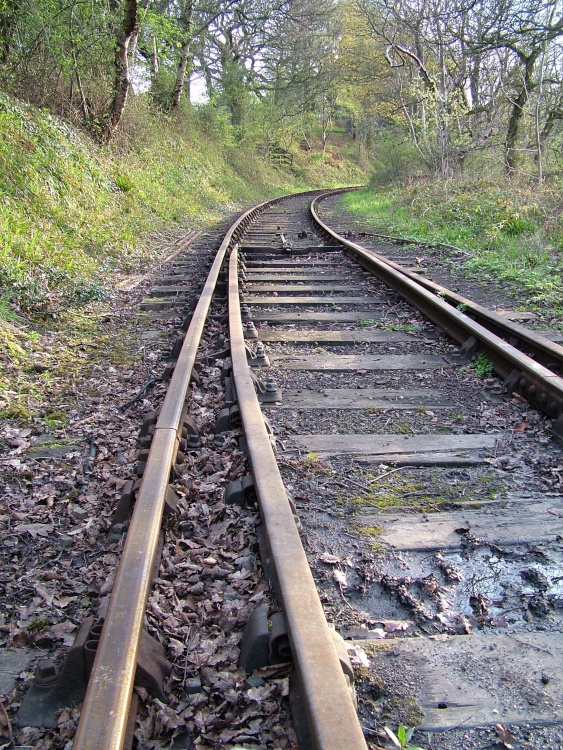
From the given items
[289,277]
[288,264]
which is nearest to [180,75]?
[288,264]

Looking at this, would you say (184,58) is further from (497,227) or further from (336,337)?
(336,337)

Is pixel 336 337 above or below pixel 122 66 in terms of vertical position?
below

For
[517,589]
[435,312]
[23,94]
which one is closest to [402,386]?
[435,312]

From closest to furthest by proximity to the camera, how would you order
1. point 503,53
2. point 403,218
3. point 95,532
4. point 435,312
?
1. point 95,532
2. point 435,312
3. point 403,218
4. point 503,53

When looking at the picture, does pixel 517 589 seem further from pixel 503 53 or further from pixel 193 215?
pixel 503 53

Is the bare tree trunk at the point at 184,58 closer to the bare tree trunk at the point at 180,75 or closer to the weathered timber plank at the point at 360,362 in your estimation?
the bare tree trunk at the point at 180,75

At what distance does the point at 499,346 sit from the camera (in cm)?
392

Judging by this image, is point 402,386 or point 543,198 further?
point 543,198

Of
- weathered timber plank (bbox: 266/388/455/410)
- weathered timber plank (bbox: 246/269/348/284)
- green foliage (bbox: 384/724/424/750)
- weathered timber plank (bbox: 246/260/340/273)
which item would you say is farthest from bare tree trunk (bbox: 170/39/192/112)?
green foliage (bbox: 384/724/424/750)

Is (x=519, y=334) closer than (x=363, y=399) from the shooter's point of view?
No

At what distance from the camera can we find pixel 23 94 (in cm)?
1016

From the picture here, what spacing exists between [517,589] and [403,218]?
12.3m

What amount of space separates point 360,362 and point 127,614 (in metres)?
3.00

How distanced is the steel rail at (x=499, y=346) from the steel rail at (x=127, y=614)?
2.05m
